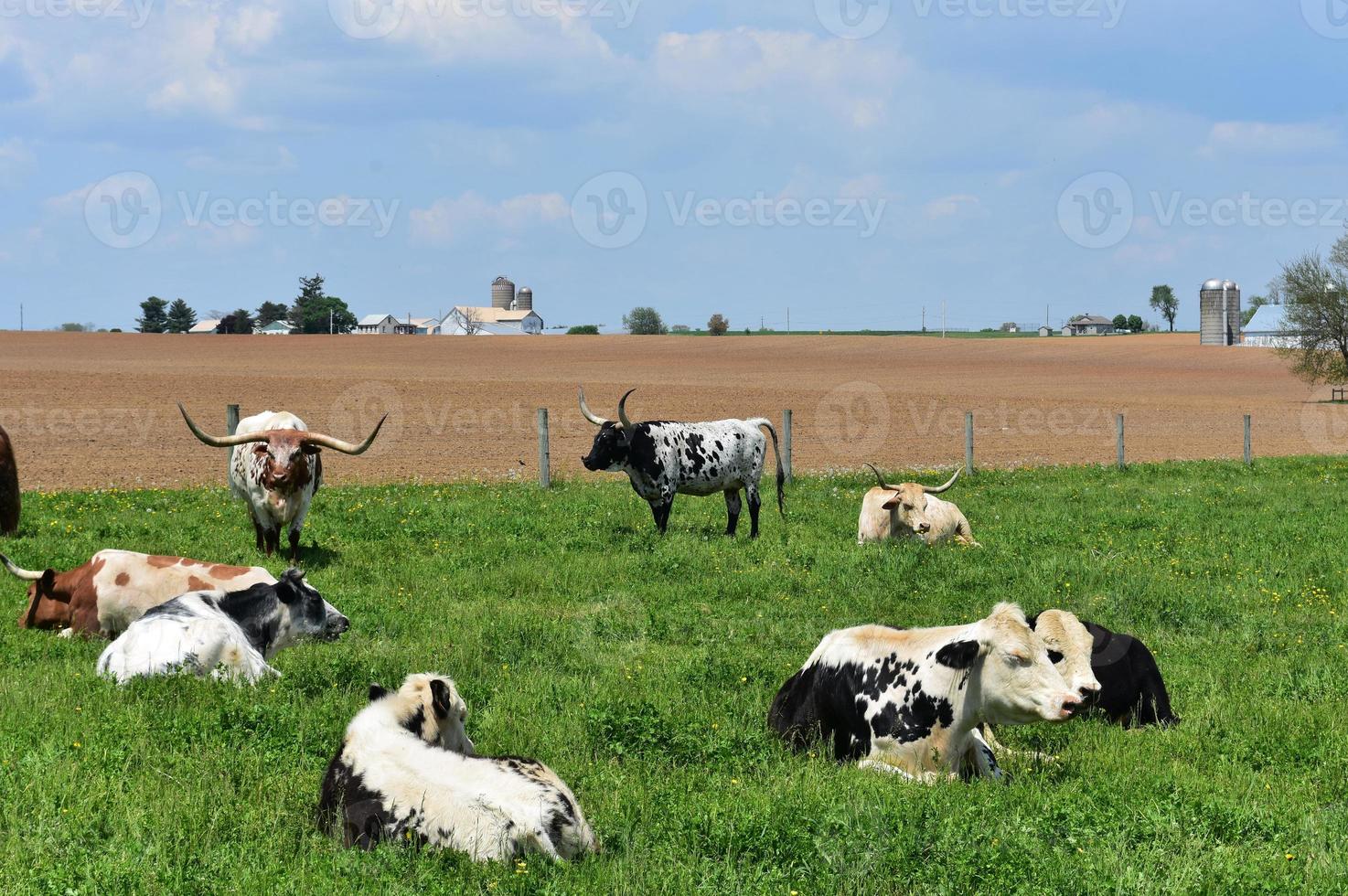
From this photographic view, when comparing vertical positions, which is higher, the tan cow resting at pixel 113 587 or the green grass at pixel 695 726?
the tan cow resting at pixel 113 587

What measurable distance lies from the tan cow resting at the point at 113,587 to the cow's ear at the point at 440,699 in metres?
4.04

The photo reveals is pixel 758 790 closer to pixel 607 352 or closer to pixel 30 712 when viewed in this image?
pixel 30 712

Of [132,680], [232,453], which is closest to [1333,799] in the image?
[132,680]

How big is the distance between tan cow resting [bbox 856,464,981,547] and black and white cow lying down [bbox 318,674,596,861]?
891 centimetres

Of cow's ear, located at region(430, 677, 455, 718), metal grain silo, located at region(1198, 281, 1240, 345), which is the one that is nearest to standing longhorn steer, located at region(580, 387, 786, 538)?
cow's ear, located at region(430, 677, 455, 718)

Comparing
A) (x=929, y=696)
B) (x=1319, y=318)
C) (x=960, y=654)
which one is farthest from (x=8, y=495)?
(x=1319, y=318)

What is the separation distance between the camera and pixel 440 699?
576cm

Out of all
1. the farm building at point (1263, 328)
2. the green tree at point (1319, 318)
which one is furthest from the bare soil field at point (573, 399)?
the farm building at point (1263, 328)

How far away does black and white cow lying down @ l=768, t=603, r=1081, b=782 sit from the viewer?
6168 mm

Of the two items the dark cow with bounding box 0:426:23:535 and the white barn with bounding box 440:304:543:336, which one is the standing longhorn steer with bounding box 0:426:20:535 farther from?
the white barn with bounding box 440:304:543:336

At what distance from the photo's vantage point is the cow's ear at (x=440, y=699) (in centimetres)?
576

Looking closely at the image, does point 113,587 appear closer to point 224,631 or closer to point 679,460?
point 224,631

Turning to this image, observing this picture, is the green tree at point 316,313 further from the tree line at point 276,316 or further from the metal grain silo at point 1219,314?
the metal grain silo at point 1219,314

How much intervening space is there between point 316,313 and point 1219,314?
96.4 m
